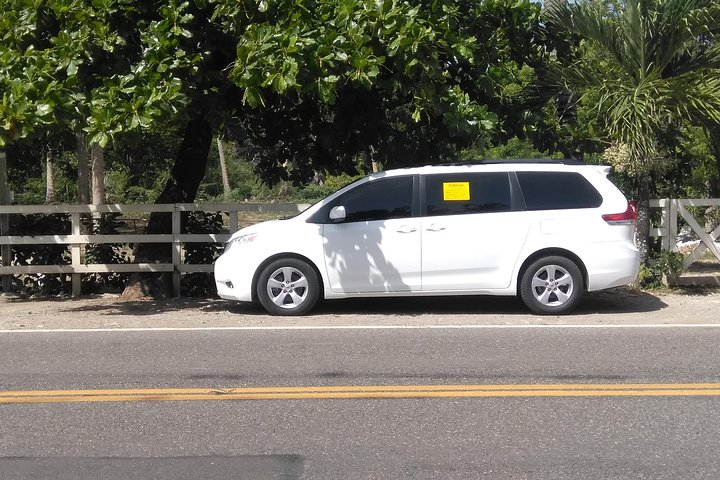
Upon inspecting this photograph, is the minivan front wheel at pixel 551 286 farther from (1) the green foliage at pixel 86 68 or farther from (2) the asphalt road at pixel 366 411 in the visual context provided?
(1) the green foliage at pixel 86 68

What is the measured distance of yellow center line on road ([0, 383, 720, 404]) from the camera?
6980mm

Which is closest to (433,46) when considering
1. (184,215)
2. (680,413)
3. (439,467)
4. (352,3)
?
(352,3)

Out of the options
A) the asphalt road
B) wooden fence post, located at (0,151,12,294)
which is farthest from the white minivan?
wooden fence post, located at (0,151,12,294)

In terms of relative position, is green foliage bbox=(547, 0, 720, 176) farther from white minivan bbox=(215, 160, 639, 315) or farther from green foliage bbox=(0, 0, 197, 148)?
green foliage bbox=(0, 0, 197, 148)

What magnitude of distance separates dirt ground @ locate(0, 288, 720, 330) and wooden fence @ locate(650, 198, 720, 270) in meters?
0.61

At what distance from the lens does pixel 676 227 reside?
12875 mm

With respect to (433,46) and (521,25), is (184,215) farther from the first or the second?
(521,25)

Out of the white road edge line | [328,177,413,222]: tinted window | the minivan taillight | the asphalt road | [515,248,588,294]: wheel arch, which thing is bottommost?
the asphalt road

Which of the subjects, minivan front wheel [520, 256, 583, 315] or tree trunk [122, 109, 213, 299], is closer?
minivan front wheel [520, 256, 583, 315]

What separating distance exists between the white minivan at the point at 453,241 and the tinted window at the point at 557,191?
0.04ft

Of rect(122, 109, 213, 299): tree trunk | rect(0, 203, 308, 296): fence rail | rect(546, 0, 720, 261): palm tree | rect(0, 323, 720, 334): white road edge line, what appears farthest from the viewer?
rect(122, 109, 213, 299): tree trunk

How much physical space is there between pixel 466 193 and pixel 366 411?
15.4 feet

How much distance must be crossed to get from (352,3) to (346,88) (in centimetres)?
185

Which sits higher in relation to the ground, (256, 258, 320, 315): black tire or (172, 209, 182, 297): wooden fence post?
(172, 209, 182, 297): wooden fence post
